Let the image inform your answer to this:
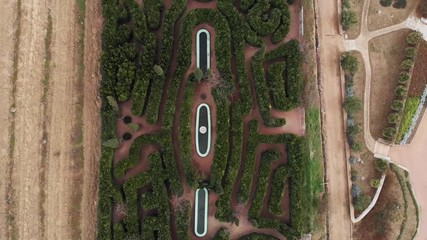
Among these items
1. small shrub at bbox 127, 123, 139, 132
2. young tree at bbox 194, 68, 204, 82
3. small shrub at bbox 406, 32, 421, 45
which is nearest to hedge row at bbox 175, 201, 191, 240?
small shrub at bbox 127, 123, 139, 132

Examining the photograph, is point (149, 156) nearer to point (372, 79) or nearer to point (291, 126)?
point (291, 126)

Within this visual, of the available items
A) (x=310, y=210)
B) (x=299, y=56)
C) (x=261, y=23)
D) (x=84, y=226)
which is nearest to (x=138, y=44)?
(x=261, y=23)

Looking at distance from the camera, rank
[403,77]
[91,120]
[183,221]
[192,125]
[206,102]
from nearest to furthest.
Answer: [183,221], [192,125], [206,102], [91,120], [403,77]

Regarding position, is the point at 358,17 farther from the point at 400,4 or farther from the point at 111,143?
the point at 111,143

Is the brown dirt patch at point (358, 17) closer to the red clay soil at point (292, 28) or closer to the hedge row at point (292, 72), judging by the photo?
the red clay soil at point (292, 28)

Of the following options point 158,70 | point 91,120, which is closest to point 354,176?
point 158,70

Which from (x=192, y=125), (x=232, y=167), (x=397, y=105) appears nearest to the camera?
(x=232, y=167)
